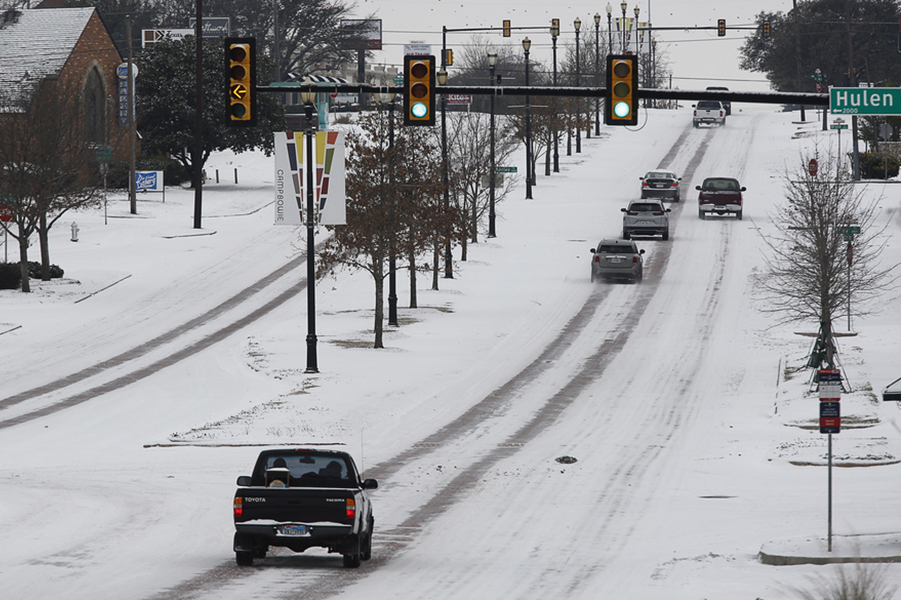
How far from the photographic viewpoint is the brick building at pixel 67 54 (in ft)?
241

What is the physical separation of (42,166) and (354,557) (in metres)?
32.4

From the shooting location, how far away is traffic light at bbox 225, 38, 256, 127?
55.2 feet

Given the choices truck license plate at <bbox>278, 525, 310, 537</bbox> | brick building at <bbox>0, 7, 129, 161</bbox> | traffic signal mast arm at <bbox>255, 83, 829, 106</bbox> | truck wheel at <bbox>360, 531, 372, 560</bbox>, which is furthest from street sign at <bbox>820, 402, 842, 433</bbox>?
brick building at <bbox>0, 7, 129, 161</bbox>

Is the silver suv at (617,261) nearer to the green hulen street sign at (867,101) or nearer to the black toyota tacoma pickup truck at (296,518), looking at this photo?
the green hulen street sign at (867,101)

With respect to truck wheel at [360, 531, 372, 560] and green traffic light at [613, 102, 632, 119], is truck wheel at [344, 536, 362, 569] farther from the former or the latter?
green traffic light at [613, 102, 632, 119]

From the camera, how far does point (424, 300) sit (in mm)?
45875

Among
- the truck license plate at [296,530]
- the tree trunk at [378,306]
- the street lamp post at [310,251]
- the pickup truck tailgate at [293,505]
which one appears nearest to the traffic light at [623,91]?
the pickup truck tailgate at [293,505]

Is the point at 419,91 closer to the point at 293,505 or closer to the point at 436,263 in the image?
the point at 293,505

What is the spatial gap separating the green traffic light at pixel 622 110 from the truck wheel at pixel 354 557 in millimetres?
6395

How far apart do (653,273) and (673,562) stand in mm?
36136

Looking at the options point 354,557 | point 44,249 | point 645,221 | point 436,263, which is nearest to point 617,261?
point 436,263

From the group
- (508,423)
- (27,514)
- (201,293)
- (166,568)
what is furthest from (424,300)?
(166,568)

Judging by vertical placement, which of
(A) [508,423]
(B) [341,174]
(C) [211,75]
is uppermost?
(C) [211,75]

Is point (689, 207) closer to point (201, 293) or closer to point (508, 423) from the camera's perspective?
point (201, 293)
